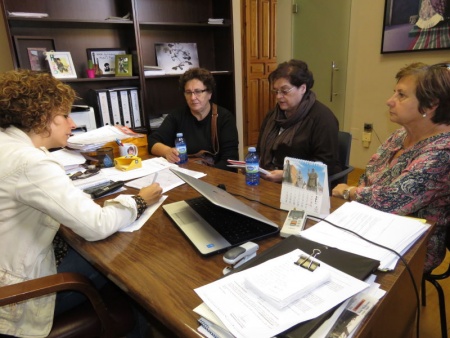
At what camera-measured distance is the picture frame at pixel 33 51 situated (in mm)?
2400

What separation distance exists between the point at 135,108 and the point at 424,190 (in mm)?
2248

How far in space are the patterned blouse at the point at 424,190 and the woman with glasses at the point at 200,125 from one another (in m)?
1.07

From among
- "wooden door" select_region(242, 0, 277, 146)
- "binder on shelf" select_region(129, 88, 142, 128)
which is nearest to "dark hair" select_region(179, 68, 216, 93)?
"binder on shelf" select_region(129, 88, 142, 128)

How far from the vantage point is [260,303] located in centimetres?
Result: 70

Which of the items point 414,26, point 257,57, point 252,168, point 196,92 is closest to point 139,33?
point 196,92

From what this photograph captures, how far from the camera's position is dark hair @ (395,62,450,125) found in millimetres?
1326

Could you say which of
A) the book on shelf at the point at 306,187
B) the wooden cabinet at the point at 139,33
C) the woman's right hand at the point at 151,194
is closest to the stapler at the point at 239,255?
the book on shelf at the point at 306,187

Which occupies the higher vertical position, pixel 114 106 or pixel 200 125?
pixel 114 106

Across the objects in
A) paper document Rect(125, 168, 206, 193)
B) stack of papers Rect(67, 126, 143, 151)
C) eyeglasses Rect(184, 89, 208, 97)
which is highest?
eyeglasses Rect(184, 89, 208, 97)

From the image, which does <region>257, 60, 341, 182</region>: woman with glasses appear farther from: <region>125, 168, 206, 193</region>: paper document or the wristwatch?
<region>125, 168, 206, 193</region>: paper document

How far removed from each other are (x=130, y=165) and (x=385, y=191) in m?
1.26

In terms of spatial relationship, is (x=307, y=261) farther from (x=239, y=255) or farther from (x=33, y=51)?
(x=33, y=51)

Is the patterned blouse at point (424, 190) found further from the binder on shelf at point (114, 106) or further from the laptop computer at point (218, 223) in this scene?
the binder on shelf at point (114, 106)

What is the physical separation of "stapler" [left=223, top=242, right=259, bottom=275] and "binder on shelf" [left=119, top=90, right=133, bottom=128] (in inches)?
83.9
